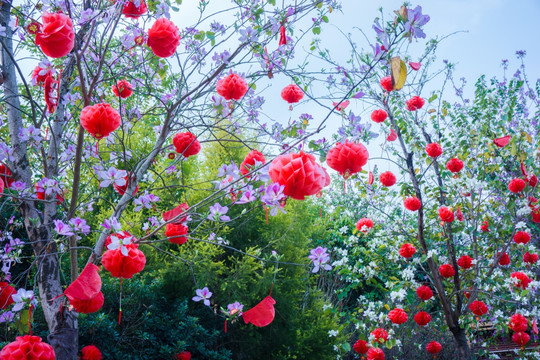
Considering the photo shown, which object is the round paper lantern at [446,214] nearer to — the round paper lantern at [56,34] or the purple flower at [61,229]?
the purple flower at [61,229]

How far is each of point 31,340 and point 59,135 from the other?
1.25 metres

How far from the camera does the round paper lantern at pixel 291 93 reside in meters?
2.58

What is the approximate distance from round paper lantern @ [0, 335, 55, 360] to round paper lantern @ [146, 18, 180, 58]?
1.44 metres

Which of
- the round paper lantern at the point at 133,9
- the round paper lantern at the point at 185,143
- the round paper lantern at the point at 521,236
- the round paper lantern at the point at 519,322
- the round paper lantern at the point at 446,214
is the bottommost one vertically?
the round paper lantern at the point at 519,322

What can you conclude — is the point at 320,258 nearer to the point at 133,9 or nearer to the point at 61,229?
the point at 61,229

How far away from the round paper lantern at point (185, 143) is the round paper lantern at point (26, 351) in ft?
3.95

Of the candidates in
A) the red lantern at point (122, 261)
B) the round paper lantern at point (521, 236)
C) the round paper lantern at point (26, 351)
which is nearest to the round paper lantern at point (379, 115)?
the round paper lantern at point (521, 236)

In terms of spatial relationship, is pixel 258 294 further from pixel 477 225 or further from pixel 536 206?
pixel 536 206

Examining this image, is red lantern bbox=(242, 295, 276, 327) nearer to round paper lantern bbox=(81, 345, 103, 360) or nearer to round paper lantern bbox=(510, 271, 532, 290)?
round paper lantern bbox=(81, 345, 103, 360)

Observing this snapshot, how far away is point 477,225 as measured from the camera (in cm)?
465

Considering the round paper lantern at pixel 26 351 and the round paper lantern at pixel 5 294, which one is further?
the round paper lantern at pixel 5 294

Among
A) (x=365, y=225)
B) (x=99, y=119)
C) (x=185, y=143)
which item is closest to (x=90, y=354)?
(x=185, y=143)

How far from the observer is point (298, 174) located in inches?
52.8

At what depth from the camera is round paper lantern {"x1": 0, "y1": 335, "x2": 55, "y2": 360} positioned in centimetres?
186
